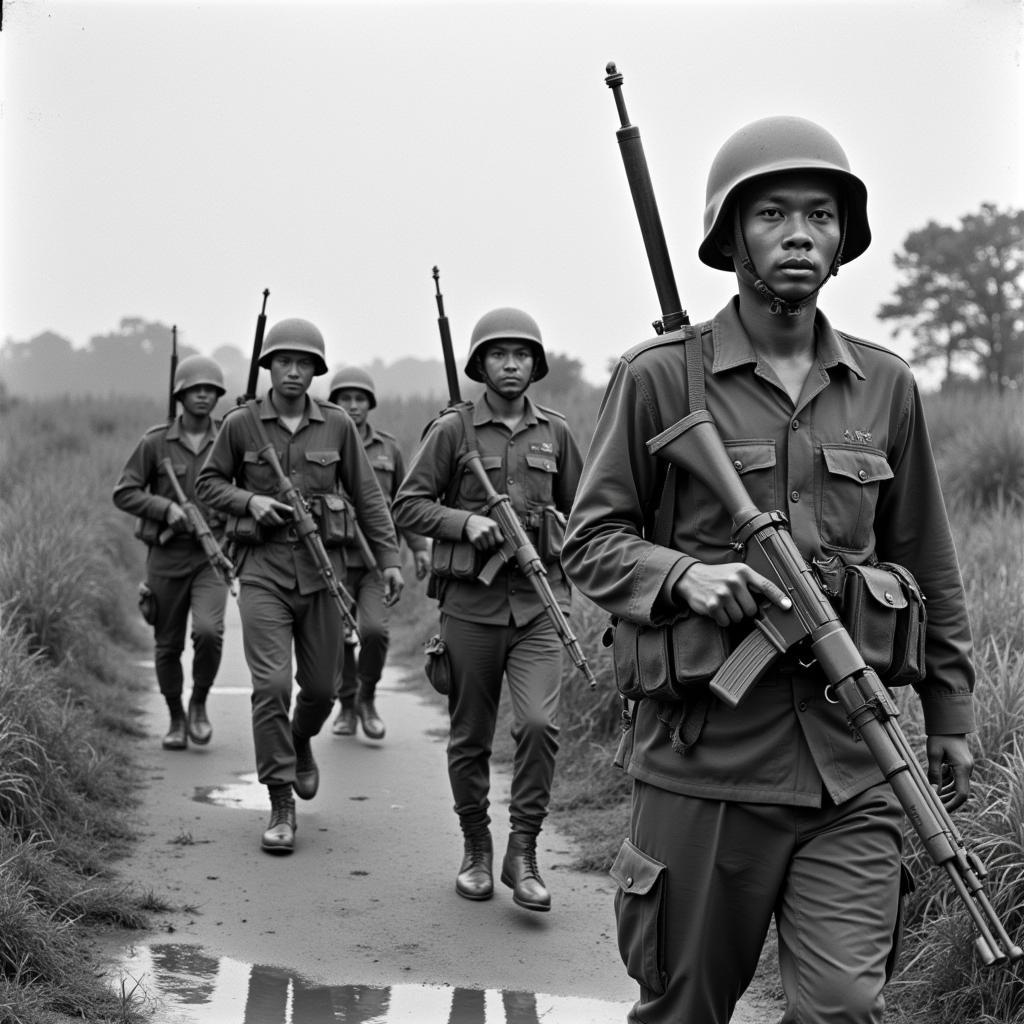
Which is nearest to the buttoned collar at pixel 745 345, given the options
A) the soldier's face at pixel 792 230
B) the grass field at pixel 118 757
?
the soldier's face at pixel 792 230

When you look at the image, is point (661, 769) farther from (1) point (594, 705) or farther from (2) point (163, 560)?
(2) point (163, 560)

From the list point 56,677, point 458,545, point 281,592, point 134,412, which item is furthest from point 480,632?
point 134,412

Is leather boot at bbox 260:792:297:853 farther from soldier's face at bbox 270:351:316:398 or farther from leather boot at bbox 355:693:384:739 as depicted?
leather boot at bbox 355:693:384:739

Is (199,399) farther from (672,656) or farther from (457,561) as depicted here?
(672,656)

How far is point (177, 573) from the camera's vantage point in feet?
31.0

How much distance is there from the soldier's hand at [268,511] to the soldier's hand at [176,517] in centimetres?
224

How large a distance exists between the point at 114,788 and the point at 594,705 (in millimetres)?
2662

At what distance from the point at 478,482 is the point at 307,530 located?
1.17 m

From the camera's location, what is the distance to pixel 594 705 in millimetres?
8297

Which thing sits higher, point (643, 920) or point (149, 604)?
point (643, 920)

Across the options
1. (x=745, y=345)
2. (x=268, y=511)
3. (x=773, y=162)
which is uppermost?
(x=773, y=162)

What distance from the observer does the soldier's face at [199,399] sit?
389 inches

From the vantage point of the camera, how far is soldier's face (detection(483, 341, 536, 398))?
20.8 feet

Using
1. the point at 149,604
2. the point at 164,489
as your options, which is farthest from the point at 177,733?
the point at 164,489
